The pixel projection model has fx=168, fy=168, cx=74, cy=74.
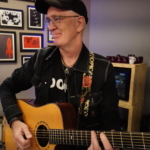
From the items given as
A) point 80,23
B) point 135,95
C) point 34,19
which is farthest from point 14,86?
point 135,95

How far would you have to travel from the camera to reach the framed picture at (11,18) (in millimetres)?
1830

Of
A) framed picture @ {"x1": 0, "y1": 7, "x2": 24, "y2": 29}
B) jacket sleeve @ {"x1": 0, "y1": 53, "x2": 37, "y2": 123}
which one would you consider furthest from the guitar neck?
framed picture @ {"x1": 0, "y1": 7, "x2": 24, "y2": 29}

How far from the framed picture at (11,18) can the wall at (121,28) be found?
1.13 meters

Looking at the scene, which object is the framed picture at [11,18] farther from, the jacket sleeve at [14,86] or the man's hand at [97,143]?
the man's hand at [97,143]

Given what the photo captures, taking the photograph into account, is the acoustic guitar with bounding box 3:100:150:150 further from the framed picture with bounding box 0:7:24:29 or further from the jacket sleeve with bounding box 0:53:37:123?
the framed picture with bounding box 0:7:24:29

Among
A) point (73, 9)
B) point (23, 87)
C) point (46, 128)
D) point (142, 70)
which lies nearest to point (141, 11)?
point (142, 70)

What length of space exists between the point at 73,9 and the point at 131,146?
81cm

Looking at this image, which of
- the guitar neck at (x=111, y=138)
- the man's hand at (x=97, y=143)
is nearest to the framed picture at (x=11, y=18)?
the guitar neck at (x=111, y=138)

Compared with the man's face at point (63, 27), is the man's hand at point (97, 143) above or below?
below

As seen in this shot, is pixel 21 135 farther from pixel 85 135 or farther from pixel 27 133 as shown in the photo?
pixel 85 135

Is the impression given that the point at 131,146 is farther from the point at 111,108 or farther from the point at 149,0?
the point at 149,0

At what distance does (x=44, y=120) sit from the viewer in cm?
102

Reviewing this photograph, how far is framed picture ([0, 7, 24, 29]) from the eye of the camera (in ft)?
6.00

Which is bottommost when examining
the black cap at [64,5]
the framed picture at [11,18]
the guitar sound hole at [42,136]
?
the guitar sound hole at [42,136]
